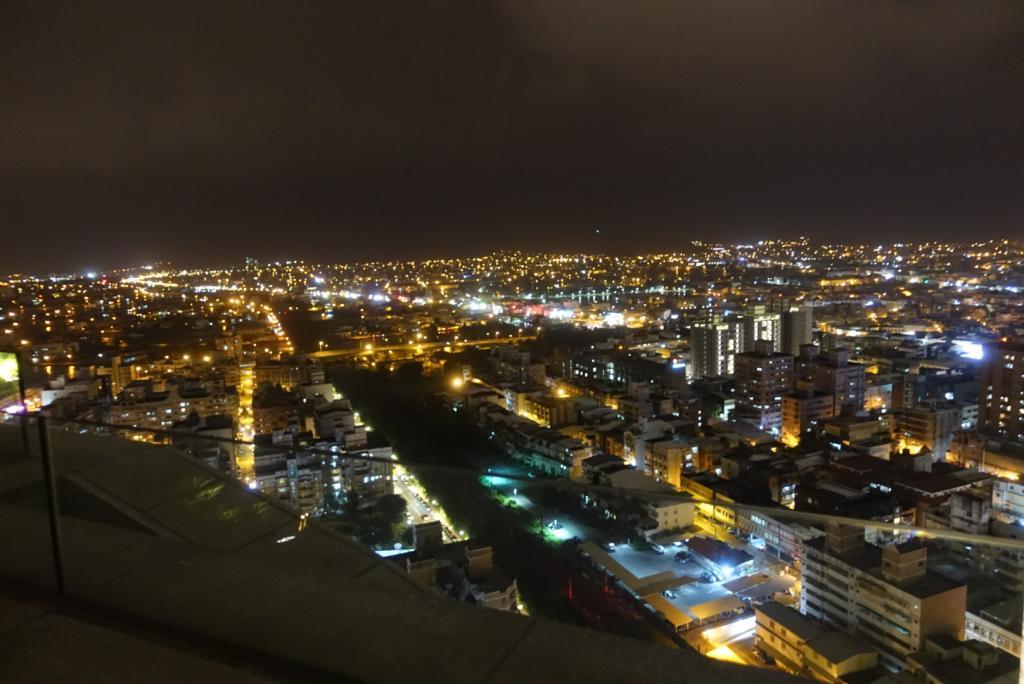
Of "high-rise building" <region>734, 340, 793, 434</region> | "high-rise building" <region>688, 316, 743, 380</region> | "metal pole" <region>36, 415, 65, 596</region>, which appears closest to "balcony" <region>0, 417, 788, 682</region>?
"metal pole" <region>36, 415, 65, 596</region>

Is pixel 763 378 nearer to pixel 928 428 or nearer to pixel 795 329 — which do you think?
pixel 928 428

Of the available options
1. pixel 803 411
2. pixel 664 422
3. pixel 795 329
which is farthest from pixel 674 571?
pixel 795 329

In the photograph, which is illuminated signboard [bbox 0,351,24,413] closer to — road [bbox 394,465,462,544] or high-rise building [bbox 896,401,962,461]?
road [bbox 394,465,462,544]

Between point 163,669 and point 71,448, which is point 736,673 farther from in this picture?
point 71,448

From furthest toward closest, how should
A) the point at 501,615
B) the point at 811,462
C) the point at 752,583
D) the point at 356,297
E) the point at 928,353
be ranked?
the point at 356,297, the point at 928,353, the point at 811,462, the point at 752,583, the point at 501,615

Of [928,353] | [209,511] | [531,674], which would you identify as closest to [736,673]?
[531,674]

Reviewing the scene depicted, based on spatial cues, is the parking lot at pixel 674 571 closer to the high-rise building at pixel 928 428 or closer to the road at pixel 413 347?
the high-rise building at pixel 928 428
